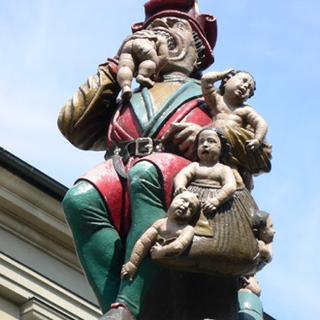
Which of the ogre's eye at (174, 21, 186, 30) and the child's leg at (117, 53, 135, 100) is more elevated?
the ogre's eye at (174, 21, 186, 30)

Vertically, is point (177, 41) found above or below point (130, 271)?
above

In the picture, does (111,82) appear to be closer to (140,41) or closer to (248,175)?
(140,41)

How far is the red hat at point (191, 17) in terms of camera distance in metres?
6.78

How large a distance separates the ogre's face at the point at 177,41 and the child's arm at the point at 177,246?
1.15m

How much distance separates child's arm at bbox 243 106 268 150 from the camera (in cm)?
604

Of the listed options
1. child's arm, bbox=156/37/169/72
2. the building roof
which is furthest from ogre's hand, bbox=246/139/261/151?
the building roof

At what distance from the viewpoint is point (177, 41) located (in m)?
Result: 6.64

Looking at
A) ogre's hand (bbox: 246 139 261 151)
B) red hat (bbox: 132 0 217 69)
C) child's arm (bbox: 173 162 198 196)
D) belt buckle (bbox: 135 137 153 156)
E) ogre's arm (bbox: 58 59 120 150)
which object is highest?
red hat (bbox: 132 0 217 69)

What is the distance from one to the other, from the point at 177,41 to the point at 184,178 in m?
0.97

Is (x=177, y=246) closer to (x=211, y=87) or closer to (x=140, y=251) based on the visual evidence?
(x=140, y=251)

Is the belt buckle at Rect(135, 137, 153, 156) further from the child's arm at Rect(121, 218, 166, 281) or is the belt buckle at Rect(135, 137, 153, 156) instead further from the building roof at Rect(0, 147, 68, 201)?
the building roof at Rect(0, 147, 68, 201)

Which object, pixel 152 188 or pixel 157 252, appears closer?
pixel 157 252

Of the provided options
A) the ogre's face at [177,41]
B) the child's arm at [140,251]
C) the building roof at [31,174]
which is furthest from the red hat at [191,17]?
the building roof at [31,174]

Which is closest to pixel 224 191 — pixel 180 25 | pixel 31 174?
pixel 180 25
